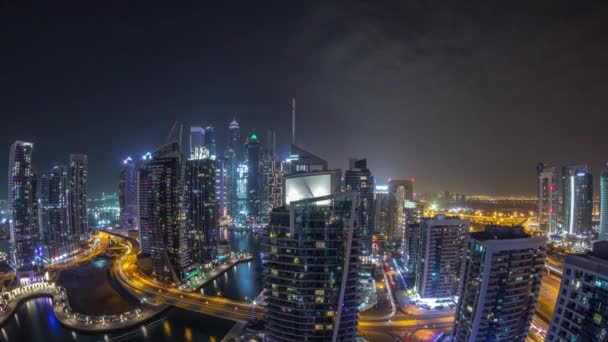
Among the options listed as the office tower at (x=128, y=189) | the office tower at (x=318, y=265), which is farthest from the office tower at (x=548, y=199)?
the office tower at (x=128, y=189)

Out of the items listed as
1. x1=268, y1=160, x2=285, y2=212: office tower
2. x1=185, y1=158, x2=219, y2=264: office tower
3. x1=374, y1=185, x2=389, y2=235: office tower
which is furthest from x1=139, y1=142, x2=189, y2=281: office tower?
x1=374, y1=185, x2=389, y2=235: office tower

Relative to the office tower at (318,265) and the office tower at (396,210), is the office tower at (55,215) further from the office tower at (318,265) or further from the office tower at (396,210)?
the office tower at (396,210)

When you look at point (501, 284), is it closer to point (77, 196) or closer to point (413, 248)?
point (413, 248)

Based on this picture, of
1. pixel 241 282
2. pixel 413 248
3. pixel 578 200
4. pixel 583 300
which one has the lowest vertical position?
pixel 241 282

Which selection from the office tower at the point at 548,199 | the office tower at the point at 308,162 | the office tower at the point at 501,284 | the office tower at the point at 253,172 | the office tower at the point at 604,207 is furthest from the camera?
the office tower at the point at 253,172

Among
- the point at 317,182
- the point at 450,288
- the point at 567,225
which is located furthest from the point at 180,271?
the point at 567,225

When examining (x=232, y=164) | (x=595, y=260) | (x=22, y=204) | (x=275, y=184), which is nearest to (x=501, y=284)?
(x=595, y=260)
